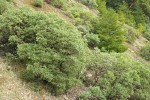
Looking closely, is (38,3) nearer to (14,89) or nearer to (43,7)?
(43,7)

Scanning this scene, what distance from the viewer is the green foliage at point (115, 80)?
51.3ft

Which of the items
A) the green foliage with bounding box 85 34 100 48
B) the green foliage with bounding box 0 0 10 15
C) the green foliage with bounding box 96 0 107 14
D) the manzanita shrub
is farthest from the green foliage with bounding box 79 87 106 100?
the green foliage with bounding box 96 0 107 14

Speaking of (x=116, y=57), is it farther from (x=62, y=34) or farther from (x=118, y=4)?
(x=118, y=4)

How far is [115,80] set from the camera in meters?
16.1

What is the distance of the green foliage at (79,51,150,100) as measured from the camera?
1564cm

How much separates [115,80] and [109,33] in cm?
760

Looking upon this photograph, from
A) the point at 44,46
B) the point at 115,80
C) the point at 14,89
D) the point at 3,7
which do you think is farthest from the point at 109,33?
the point at 14,89

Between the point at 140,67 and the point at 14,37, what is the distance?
7.42 m

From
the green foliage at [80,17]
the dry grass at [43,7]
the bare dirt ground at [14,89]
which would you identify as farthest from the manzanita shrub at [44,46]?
the green foliage at [80,17]

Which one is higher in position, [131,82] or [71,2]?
[131,82]

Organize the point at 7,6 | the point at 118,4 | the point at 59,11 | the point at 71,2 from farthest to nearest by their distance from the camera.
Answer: the point at 118,4 < the point at 71,2 < the point at 59,11 < the point at 7,6

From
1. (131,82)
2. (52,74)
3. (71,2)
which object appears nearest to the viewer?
(52,74)

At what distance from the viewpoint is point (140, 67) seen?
17.7 meters

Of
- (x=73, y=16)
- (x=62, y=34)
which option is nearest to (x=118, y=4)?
(x=73, y=16)
